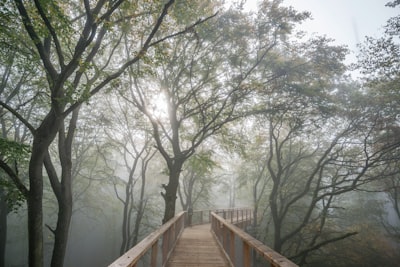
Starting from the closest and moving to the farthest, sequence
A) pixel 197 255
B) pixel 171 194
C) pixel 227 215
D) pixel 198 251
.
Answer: pixel 197 255
pixel 198 251
pixel 171 194
pixel 227 215

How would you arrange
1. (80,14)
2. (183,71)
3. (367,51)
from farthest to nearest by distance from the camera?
(183,71) → (367,51) → (80,14)

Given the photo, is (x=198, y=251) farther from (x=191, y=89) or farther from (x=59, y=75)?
(x=191, y=89)

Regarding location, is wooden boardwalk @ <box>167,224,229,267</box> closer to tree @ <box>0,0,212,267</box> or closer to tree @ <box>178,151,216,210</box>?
tree @ <box>0,0,212,267</box>

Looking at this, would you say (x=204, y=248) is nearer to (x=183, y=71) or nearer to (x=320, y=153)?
(x=183, y=71)

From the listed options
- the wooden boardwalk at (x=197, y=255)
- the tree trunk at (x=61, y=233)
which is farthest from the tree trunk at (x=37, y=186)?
the wooden boardwalk at (x=197, y=255)

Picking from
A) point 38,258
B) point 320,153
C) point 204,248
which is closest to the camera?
point 38,258

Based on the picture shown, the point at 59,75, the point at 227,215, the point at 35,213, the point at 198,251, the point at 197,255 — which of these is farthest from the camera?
the point at 227,215

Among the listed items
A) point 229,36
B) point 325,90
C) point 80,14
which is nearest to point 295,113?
point 325,90

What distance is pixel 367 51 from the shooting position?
10953 mm

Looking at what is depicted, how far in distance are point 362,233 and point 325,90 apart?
1373 cm

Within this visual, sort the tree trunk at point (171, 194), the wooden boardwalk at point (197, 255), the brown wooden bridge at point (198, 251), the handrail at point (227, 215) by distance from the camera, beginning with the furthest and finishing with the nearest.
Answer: the handrail at point (227, 215), the tree trunk at point (171, 194), the wooden boardwalk at point (197, 255), the brown wooden bridge at point (198, 251)

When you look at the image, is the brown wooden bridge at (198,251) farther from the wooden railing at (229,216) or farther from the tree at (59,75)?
the wooden railing at (229,216)

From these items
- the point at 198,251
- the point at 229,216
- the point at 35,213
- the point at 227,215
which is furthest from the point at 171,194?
the point at 229,216

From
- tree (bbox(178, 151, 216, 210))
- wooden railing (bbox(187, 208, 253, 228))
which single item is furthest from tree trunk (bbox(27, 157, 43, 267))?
wooden railing (bbox(187, 208, 253, 228))
